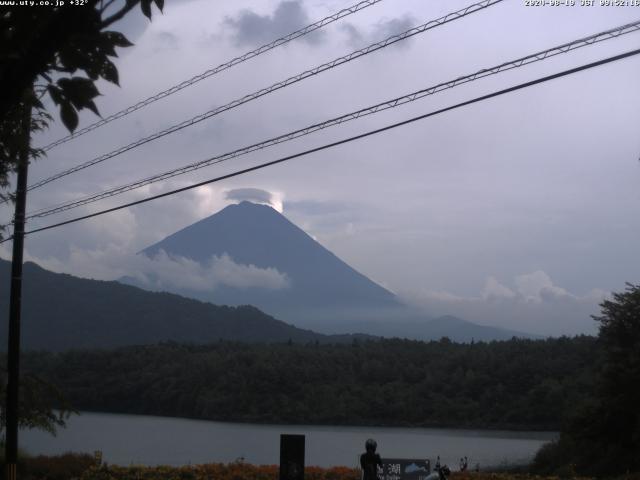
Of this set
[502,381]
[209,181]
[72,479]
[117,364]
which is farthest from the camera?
[117,364]

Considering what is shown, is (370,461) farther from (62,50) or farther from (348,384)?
(348,384)

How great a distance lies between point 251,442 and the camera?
26422mm

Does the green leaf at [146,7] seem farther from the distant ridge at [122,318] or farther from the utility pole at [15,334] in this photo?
the distant ridge at [122,318]

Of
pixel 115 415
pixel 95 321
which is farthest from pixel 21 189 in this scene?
pixel 95 321

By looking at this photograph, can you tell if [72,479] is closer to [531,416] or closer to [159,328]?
[531,416]

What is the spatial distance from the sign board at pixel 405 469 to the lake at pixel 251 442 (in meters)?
6.52

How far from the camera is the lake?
22500 millimetres

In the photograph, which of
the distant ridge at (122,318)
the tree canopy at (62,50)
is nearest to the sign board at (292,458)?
the tree canopy at (62,50)

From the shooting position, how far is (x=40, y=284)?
3150 inches

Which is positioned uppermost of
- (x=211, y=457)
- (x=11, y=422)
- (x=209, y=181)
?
(x=209, y=181)

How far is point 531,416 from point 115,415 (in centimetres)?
1666

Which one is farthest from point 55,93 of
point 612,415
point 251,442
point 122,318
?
point 122,318

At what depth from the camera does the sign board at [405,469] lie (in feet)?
44.6

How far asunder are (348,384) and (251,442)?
10.8 metres
